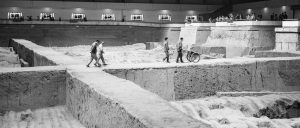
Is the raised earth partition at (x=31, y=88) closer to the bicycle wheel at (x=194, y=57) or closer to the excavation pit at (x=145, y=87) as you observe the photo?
the excavation pit at (x=145, y=87)

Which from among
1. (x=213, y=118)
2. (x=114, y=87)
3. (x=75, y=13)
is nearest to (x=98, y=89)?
(x=114, y=87)

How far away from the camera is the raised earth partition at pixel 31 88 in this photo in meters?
9.91

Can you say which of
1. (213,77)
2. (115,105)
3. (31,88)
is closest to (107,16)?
(213,77)

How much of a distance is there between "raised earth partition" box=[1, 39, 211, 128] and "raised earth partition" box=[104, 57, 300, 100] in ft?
6.47

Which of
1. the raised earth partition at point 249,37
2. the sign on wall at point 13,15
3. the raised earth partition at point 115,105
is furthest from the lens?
the sign on wall at point 13,15

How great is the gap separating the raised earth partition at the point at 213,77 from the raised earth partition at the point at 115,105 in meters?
1.97

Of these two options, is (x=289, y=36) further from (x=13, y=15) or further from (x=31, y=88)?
(x=13, y=15)

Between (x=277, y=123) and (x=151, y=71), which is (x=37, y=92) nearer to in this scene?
(x=151, y=71)

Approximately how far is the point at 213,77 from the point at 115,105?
23.6 ft

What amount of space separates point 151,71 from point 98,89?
14.9 feet

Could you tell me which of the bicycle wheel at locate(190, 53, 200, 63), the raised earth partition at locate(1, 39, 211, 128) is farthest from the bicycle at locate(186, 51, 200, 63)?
the raised earth partition at locate(1, 39, 211, 128)

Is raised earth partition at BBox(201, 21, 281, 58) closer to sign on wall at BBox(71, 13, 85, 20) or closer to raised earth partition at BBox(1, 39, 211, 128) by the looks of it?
raised earth partition at BBox(1, 39, 211, 128)

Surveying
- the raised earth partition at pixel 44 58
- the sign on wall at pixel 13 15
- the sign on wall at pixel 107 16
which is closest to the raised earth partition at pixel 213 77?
the raised earth partition at pixel 44 58

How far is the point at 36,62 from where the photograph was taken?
16734 mm
